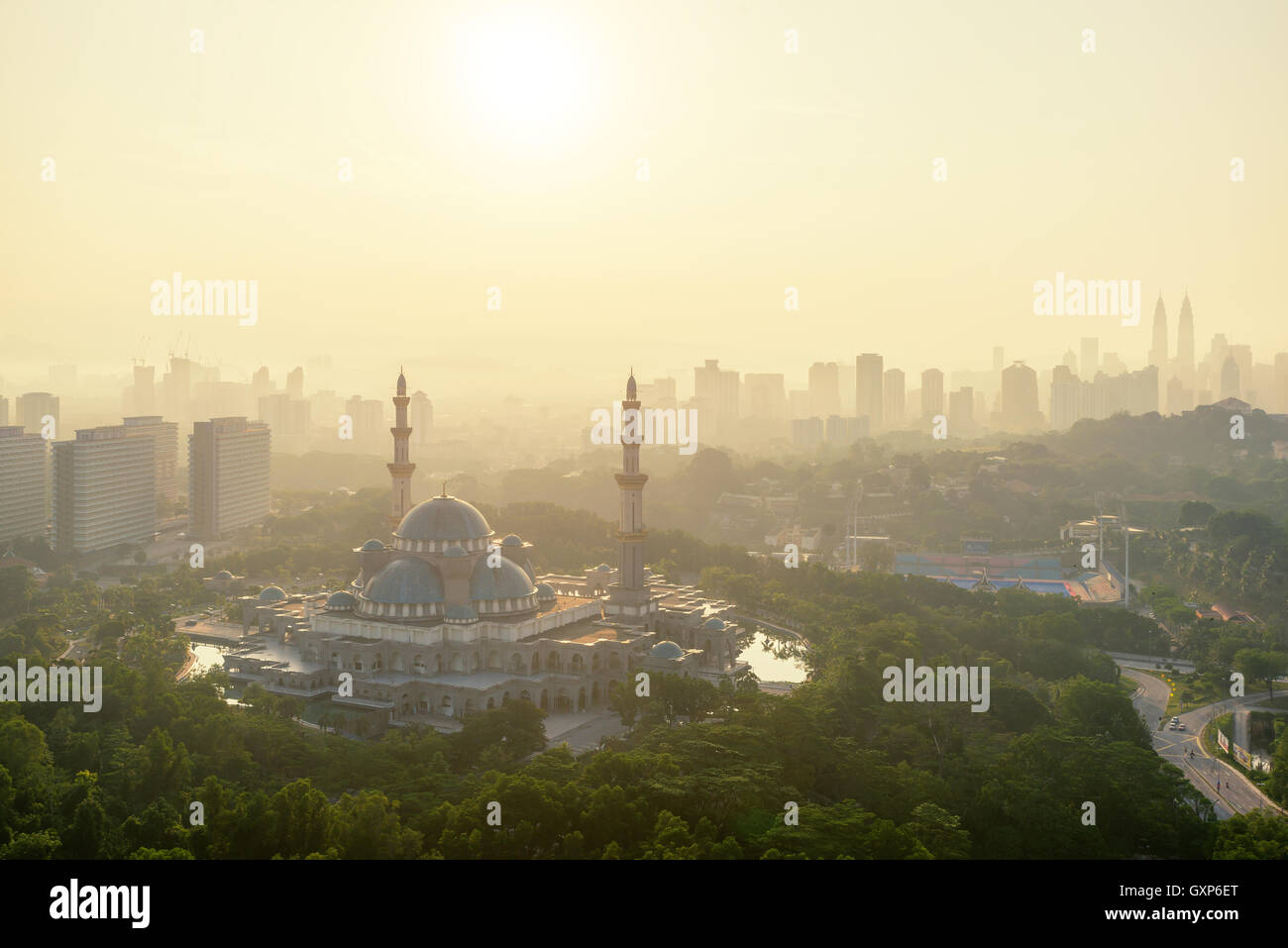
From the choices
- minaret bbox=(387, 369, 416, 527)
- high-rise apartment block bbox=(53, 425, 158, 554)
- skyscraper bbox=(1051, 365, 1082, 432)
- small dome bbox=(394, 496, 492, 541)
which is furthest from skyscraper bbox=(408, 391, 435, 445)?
small dome bbox=(394, 496, 492, 541)

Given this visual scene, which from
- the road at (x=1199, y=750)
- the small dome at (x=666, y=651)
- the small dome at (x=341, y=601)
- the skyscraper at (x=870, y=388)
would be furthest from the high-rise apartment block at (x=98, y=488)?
the skyscraper at (x=870, y=388)

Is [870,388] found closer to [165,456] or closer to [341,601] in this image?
[165,456]

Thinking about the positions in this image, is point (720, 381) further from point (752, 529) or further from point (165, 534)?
point (165, 534)

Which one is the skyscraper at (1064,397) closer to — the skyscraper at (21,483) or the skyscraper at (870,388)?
the skyscraper at (870,388)

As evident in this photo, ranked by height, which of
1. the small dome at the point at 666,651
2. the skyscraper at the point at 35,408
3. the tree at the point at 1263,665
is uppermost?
the skyscraper at the point at 35,408

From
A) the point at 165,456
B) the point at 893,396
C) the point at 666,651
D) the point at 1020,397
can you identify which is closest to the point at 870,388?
the point at 893,396

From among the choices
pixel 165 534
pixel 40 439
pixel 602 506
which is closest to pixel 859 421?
pixel 602 506
